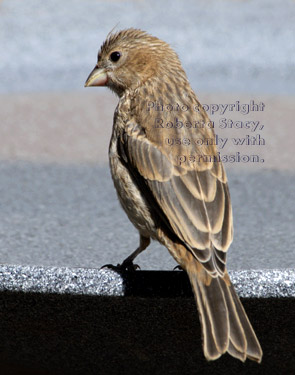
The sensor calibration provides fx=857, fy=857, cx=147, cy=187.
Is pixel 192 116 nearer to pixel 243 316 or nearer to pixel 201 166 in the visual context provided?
pixel 201 166

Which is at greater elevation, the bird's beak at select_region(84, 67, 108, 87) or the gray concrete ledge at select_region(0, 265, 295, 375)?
the bird's beak at select_region(84, 67, 108, 87)

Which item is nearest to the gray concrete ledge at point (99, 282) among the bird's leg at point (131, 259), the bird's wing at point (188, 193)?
the bird's wing at point (188, 193)

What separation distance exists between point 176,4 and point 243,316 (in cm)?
1152

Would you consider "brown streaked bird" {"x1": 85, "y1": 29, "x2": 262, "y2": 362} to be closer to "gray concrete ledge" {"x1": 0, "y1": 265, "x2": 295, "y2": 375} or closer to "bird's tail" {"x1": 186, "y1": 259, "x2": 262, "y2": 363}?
"bird's tail" {"x1": 186, "y1": 259, "x2": 262, "y2": 363}

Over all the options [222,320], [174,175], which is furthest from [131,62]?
[222,320]

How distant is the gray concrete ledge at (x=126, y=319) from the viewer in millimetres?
2918

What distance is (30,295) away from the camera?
2943 mm

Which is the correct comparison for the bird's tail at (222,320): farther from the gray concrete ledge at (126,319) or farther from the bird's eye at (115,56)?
the bird's eye at (115,56)

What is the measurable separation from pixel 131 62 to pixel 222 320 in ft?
5.21

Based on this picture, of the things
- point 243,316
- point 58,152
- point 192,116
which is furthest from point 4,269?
point 58,152

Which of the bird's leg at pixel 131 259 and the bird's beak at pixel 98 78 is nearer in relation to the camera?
the bird's leg at pixel 131 259

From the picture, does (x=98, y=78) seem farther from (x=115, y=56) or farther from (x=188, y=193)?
(x=188, y=193)

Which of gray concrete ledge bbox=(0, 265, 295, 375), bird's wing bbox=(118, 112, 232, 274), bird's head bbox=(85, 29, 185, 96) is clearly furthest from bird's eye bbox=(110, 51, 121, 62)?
gray concrete ledge bbox=(0, 265, 295, 375)

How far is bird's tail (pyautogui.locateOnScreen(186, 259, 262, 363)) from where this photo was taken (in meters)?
2.75
